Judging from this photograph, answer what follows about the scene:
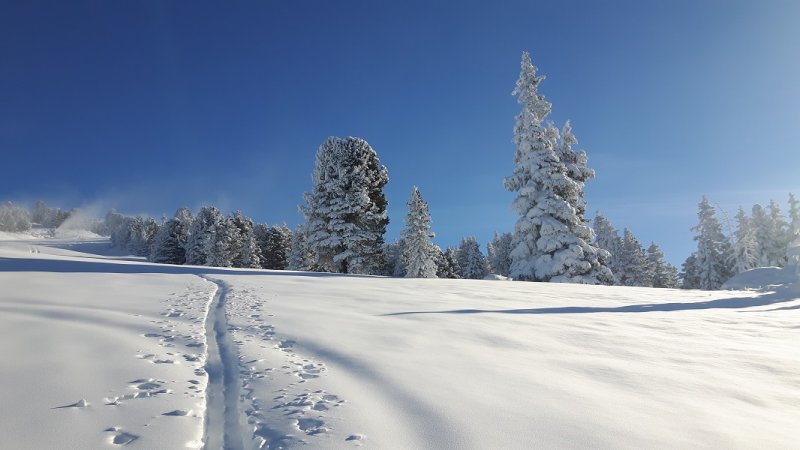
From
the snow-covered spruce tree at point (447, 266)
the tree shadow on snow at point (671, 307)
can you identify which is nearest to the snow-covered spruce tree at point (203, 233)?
the snow-covered spruce tree at point (447, 266)

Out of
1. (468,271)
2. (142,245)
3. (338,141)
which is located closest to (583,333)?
(338,141)

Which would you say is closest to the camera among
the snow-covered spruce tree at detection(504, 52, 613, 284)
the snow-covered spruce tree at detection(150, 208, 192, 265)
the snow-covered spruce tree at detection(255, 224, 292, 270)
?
the snow-covered spruce tree at detection(504, 52, 613, 284)

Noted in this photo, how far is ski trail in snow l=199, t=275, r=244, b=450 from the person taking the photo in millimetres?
2732

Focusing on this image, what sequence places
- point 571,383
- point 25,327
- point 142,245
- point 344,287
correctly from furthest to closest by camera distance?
point 142,245 < point 344,287 < point 25,327 < point 571,383

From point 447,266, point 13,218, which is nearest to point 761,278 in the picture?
point 447,266

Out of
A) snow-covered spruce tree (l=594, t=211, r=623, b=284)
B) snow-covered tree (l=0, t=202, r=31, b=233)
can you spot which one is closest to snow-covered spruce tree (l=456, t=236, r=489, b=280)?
snow-covered spruce tree (l=594, t=211, r=623, b=284)

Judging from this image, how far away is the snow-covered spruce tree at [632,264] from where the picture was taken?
5362 centimetres

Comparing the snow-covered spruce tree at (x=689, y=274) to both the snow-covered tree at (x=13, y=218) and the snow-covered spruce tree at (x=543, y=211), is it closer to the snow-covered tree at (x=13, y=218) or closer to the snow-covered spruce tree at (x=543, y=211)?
the snow-covered spruce tree at (x=543, y=211)

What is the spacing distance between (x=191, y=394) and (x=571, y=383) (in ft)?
11.2

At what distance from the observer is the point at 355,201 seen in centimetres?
2644

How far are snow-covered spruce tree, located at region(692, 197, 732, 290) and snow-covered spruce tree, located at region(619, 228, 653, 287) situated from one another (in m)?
6.48

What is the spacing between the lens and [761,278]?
21016 millimetres

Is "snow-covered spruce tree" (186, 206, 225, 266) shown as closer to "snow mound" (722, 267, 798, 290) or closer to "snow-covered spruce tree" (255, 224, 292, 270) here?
"snow-covered spruce tree" (255, 224, 292, 270)

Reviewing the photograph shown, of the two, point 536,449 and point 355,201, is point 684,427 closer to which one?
point 536,449
